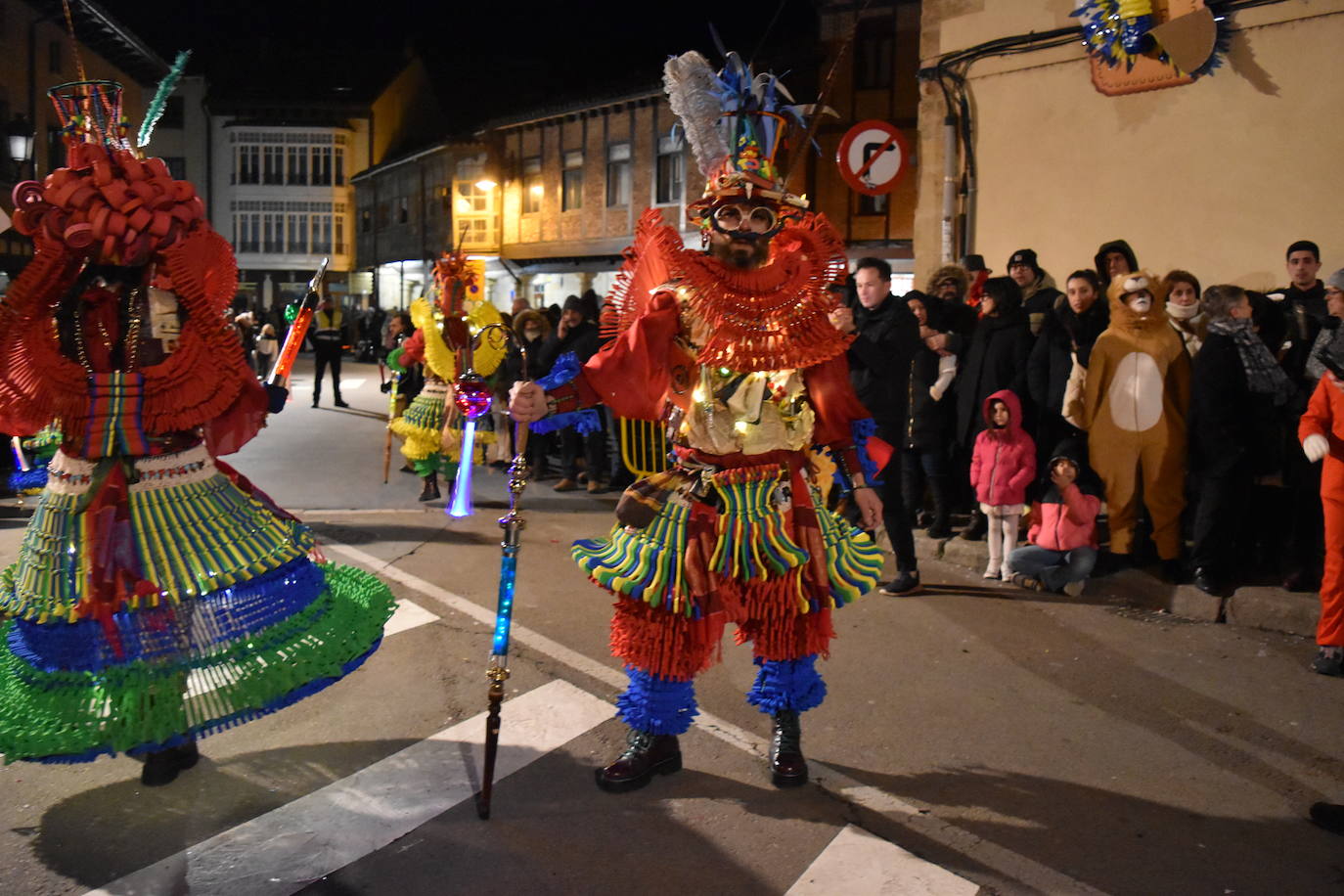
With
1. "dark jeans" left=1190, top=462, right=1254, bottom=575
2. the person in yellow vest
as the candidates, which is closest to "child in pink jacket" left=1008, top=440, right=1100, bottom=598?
"dark jeans" left=1190, top=462, right=1254, bottom=575

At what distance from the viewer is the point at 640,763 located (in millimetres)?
3689

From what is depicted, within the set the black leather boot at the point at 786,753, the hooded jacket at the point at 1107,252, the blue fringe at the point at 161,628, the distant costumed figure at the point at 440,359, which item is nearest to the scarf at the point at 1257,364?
the hooded jacket at the point at 1107,252

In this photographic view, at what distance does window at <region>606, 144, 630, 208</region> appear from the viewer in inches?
1126

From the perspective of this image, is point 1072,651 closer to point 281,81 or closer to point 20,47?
point 20,47

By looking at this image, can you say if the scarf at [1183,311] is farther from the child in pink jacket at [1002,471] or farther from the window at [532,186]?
the window at [532,186]

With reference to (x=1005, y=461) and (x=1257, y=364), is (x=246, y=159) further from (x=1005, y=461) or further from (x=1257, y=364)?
(x=1257, y=364)

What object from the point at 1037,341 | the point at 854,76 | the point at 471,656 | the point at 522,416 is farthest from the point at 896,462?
the point at 854,76

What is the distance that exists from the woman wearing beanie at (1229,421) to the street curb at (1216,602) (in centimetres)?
11

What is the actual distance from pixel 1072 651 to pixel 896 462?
158cm

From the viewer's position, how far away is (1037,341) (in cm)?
688

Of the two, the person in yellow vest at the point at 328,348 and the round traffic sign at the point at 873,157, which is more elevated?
the round traffic sign at the point at 873,157

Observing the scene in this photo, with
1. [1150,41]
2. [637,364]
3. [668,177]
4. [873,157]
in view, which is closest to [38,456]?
[637,364]

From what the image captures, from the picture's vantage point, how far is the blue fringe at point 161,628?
318 cm

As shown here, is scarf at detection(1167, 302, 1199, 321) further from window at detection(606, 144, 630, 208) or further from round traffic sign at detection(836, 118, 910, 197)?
window at detection(606, 144, 630, 208)
